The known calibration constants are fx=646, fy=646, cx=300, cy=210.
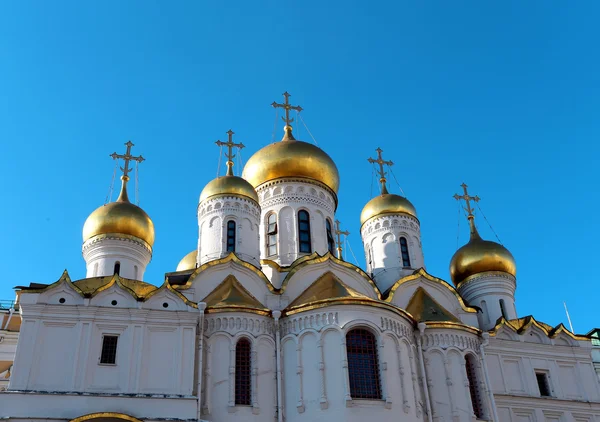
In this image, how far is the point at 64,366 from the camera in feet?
46.6

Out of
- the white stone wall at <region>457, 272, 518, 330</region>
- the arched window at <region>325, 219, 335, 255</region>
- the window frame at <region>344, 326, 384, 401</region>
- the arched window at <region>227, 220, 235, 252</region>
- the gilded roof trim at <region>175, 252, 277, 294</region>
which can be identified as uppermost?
the arched window at <region>325, 219, 335, 255</region>

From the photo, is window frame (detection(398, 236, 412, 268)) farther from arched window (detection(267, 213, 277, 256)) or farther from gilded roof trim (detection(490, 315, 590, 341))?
arched window (detection(267, 213, 277, 256))

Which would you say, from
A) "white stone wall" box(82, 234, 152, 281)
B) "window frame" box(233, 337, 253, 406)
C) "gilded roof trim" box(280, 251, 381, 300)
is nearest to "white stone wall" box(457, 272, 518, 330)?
"gilded roof trim" box(280, 251, 381, 300)

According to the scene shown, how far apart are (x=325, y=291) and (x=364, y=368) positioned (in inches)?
90.9

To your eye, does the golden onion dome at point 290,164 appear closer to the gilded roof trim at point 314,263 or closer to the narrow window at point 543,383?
the gilded roof trim at point 314,263

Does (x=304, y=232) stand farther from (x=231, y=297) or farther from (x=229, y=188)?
(x=231, y=297)

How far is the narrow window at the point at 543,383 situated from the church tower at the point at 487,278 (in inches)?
90.9

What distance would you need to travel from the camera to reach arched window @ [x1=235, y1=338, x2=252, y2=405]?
1527 cm

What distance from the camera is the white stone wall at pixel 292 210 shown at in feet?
68.8

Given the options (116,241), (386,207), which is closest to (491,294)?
(386,207)

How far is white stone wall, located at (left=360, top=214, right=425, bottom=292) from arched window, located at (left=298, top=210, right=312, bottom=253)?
2763mm

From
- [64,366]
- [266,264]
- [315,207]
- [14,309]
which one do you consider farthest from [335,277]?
[14,309]

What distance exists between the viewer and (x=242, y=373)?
15586 millimetres

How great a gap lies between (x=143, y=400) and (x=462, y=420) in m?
8.03
